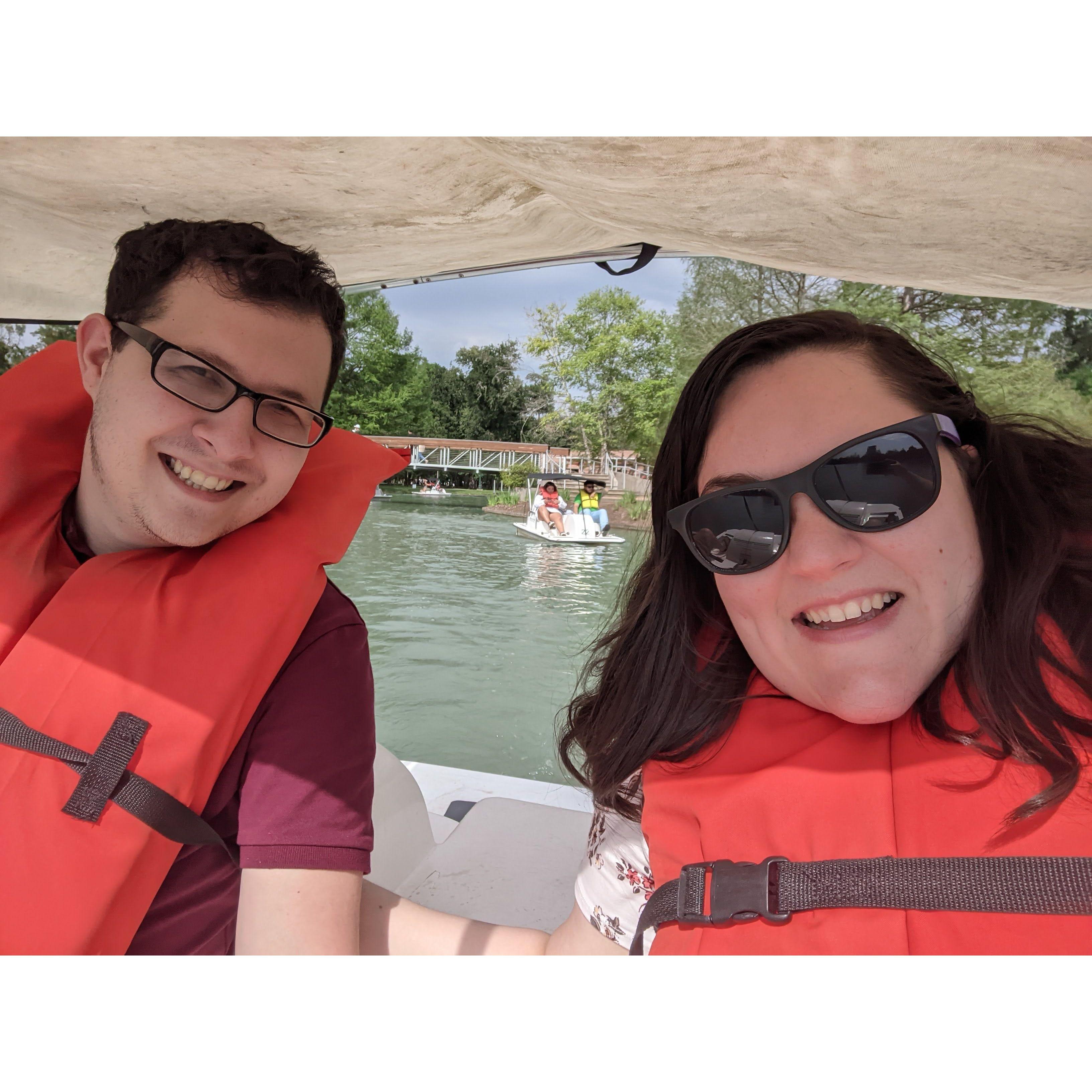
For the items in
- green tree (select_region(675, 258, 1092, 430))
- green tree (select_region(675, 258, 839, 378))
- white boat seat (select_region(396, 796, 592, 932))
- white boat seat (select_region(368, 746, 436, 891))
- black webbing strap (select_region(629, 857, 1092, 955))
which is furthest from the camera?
green tree (select_region(675, 258, 839, 378))

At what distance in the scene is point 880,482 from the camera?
73 cm

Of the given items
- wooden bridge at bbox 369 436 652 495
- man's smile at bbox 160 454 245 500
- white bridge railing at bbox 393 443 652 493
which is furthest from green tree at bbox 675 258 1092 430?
white bridge railing at bbox 393 443 652 493

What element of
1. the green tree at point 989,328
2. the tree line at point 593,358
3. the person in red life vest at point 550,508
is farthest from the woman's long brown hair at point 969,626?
the person in red life vest at point 550,508

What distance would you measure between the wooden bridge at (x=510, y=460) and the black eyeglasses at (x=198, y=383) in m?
21.6

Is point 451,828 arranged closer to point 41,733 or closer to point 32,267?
point 41,733

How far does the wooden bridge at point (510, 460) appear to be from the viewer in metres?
23.5

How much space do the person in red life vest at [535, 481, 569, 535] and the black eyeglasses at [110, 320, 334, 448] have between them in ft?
52.5

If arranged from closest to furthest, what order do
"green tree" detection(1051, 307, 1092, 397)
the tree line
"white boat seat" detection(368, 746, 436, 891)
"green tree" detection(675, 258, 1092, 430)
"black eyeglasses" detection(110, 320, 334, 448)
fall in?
"black eyeglasses" detection(110, 320, 334, 448) → "white boat seat" detection(368, 746, 436, 891) → "green tree" detection(675, 258, 1092, 430) → "green tree" detection(1051, 307, 1092, 397) → the tree line

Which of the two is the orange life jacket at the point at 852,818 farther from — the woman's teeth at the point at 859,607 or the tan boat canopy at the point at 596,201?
the tan boat canopy at the point at 596,201

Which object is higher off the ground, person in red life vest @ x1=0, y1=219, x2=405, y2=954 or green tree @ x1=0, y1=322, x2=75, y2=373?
green tree @ x1=0, y1=322, x2=75, y2=373

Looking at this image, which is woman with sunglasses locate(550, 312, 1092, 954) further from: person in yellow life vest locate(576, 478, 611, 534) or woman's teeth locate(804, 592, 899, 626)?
person in yellow life vest locate(576, 478, 611, 534)

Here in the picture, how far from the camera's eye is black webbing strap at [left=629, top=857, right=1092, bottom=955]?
575mm

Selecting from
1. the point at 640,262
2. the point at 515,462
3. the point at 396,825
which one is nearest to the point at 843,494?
the point at 640,262
